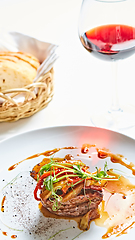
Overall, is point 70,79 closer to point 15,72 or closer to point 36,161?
point 15,72

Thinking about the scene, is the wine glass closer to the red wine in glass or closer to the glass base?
the red wine in glass

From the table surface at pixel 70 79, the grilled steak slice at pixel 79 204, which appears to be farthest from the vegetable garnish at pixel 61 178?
the table surface at pixel 70 79

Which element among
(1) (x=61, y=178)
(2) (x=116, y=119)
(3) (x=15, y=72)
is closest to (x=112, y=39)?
(2) (x=116, y=119)

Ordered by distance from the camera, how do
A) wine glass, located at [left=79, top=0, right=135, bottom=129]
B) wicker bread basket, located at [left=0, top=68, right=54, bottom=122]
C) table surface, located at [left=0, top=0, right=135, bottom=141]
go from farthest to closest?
1. table surface, located at [left=0, top=0, right=135, bottom=141]
2. wicker bread basket, located at [left=0, top=68, right=54, bottom=122]
3. wine glass, located at [left=79, top=0, right=135, bottom=129]

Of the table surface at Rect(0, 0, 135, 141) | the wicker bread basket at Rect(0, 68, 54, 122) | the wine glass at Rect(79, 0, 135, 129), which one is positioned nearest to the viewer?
the wine glass at Rect(79, 0, 135, 129)

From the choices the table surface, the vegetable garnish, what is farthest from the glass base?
the vegetable garnish

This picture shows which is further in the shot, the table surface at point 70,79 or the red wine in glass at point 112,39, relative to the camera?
the table surface at point 70,79

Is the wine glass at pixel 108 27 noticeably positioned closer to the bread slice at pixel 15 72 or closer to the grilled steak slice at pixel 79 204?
the bread slice at pixel 15 72
